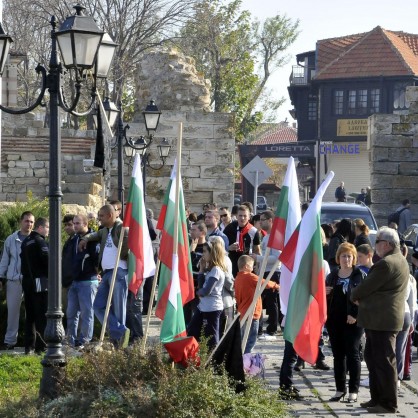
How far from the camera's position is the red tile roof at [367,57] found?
6688cm

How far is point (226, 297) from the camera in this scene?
1252cm

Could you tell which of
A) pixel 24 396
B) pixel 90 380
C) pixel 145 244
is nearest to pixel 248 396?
pixel 90 380

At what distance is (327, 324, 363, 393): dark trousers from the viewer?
1092cm

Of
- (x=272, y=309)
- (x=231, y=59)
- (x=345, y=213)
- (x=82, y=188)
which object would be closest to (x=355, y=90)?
(x=231, y=59)

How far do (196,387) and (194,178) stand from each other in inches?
838

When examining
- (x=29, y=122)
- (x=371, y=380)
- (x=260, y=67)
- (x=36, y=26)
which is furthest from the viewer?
(x=260, y=67)

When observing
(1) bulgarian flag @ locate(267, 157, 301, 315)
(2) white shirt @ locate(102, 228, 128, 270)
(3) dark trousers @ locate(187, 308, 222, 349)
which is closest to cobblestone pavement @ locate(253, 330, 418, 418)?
(3) dark trousers @ locate(187, 308, 222, 349)

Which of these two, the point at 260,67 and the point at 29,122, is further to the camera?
the point at 260,67

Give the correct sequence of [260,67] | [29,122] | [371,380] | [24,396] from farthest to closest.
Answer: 1. [260,67]
2. [29,122]
3. [371,380]
4. [24,396]

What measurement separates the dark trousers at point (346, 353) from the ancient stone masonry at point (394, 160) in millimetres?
21475

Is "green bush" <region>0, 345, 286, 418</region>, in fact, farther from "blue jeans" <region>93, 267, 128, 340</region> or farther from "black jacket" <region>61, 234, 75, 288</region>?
"black jacket" <region>61, 234, 75, 288</region>

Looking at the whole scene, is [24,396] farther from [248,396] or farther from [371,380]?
[371,380]

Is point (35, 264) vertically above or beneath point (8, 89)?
beneath

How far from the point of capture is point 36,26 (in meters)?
41.8
